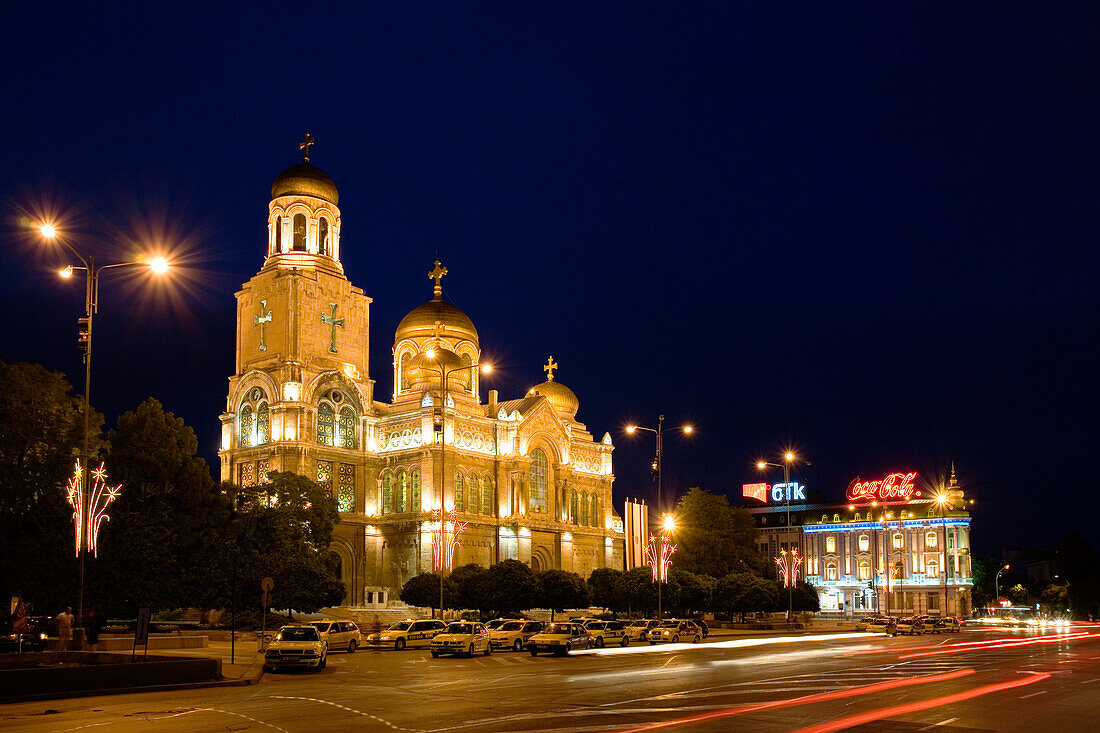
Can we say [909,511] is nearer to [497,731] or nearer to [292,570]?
[292,570]

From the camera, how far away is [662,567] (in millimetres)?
63469

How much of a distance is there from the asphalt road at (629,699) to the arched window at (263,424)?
42.8m

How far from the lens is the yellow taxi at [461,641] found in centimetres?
4228

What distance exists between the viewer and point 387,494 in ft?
272

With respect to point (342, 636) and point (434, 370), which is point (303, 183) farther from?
point (342, 636)

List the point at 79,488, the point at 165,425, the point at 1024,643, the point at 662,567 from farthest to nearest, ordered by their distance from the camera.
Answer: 1. the point at 662,567
2. the point at 1024,643
3. the point at 165,425
4. the point at 79,488

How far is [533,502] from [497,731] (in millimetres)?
68854

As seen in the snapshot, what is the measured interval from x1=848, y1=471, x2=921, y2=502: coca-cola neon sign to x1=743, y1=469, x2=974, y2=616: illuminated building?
11 centimetres

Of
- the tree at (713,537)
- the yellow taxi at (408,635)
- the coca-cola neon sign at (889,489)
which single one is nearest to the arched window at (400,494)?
the tree at (713,537)

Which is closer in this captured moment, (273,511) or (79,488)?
(79,488)

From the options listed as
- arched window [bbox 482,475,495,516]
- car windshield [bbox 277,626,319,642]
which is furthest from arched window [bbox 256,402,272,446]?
→ car windshield [bbox 277,626,319,642]

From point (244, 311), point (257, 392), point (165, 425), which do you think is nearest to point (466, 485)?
point (257, 392)

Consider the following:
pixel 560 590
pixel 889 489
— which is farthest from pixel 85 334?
pixel 889 489

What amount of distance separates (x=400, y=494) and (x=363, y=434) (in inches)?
212
